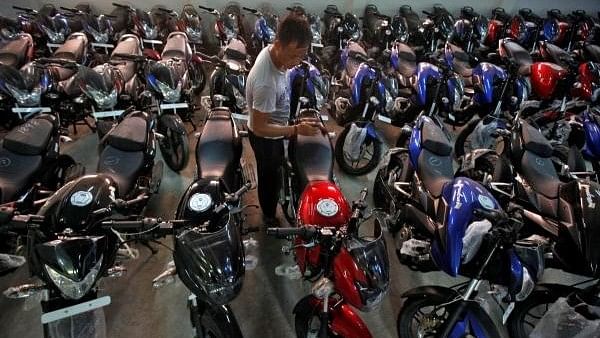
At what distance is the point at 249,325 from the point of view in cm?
202

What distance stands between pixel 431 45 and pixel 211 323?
530 centimetres

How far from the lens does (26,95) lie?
2.94m

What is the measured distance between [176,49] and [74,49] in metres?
1.08

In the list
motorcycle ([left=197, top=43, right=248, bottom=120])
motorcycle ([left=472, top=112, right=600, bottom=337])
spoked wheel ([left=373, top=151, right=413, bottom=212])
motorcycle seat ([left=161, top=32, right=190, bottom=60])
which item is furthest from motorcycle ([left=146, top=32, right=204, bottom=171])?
motorcycle ([left=472, top=112, right=600, bottom=337])

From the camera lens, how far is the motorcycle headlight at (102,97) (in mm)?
2918

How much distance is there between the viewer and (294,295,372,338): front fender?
150 cm

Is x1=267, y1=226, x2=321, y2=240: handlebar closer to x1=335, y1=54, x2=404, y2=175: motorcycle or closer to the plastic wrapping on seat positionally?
the plastic wrapping on seat

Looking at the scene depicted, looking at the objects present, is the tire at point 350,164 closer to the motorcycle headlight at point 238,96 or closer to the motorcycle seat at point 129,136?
the motorcycle headlight at point 238,96

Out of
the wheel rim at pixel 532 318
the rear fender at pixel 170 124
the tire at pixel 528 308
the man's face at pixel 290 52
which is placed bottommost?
the wheel rim at pixel 532 318

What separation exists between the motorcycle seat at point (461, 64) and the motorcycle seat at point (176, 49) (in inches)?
118

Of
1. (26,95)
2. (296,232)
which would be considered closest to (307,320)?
(296,232)

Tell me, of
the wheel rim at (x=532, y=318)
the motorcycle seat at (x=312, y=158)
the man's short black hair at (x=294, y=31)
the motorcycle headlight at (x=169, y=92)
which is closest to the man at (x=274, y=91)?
the man's short black hair at (x=294, y=31)

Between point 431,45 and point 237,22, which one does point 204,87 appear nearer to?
point 237,22

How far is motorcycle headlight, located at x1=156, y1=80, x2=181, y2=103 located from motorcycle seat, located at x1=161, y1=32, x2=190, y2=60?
74 centimetres
